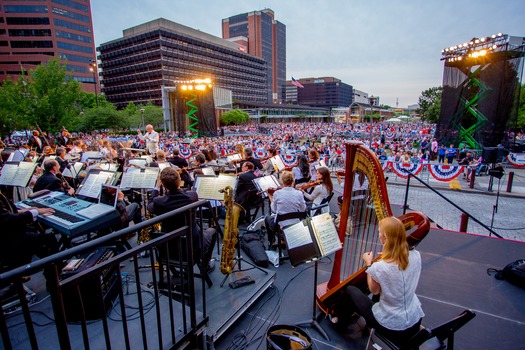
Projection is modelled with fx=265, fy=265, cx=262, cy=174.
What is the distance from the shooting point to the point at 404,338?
2422mm

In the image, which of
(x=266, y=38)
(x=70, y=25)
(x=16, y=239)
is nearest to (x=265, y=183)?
(x=16, y=239)

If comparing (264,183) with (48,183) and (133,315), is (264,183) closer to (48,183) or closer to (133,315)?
(133,315)

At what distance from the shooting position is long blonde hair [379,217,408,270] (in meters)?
2.30

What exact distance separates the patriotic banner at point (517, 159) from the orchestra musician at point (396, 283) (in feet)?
59.2

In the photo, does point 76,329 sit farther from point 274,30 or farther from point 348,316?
point 274,30

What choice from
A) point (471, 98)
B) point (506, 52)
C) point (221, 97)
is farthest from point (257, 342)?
point (221, 97)

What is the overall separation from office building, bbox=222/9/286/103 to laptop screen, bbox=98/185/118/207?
13128 centimetres

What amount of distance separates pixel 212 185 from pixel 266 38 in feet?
471

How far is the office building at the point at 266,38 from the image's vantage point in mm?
126438

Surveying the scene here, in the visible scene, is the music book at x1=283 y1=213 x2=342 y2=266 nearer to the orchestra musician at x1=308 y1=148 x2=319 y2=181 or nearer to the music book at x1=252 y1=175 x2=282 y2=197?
the music book at x1=252 y1=175 x2=282 y2=197

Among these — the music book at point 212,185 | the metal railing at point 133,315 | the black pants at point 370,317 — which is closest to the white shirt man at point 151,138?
the music book at point 212,185

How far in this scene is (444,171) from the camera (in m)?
10.8

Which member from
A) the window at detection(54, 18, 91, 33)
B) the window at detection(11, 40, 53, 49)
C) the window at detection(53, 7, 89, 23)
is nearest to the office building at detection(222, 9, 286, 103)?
the window at detection(53, 7, 89, 23)

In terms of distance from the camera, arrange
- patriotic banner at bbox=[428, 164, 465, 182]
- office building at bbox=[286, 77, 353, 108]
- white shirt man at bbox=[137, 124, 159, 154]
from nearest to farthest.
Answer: patriotic banner at bbox=[428, 164, 465, 182]
white shirt man at bbox=[137, 124, 159, 154]
office building at bbox=[286, 77, 353, 108]
